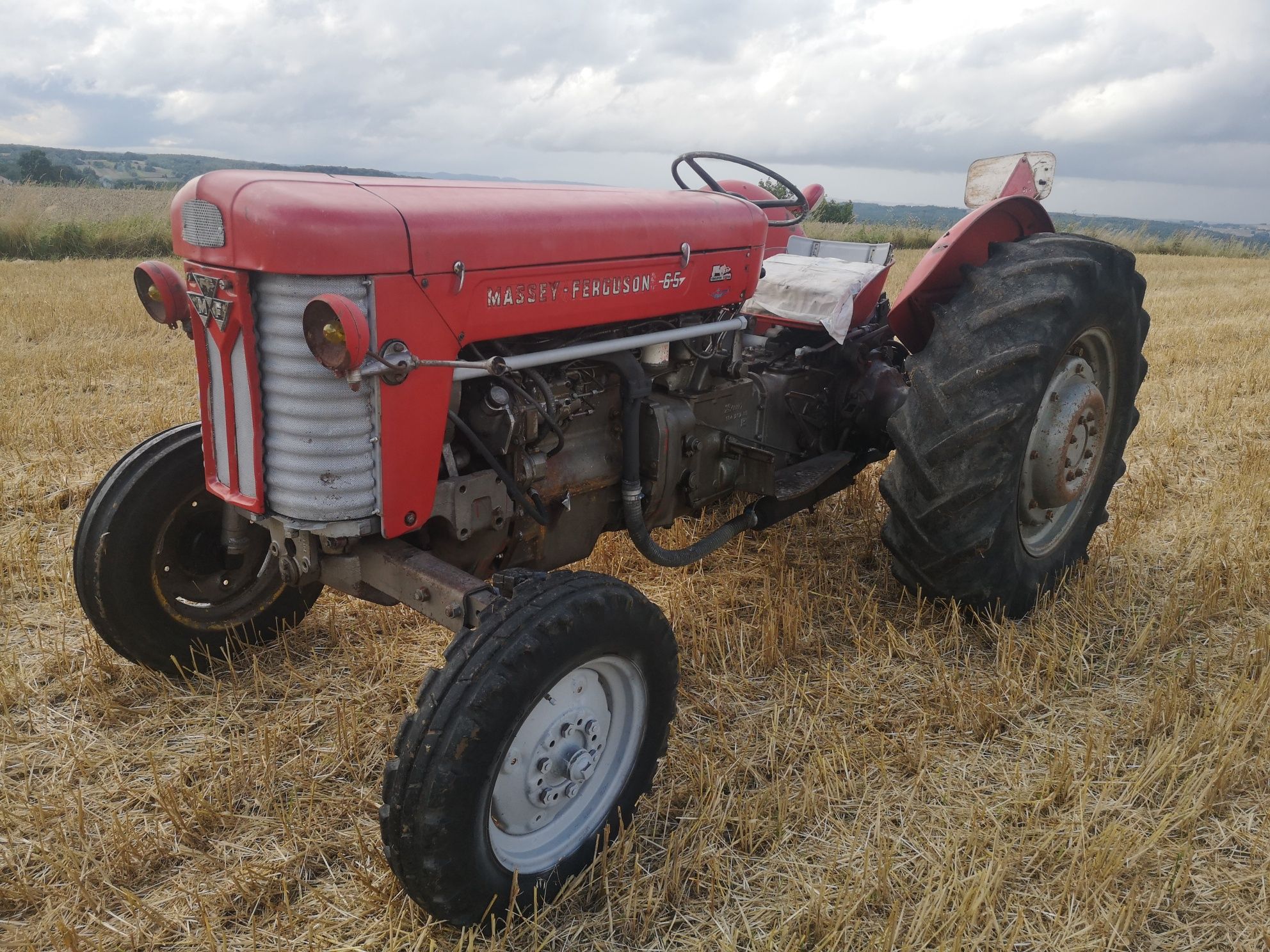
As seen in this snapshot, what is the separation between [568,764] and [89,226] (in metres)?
13.2

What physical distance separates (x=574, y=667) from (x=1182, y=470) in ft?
13.1

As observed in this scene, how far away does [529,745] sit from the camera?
1.98 metres

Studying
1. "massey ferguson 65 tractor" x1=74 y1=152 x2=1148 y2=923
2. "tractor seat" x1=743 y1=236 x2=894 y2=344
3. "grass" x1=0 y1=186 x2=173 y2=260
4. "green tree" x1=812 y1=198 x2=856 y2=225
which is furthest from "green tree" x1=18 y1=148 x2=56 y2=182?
"massey ferguson 65 tractor" x1=74 y1=152 x2=1148 y2=923

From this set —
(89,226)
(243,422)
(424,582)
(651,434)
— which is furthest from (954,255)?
(89,226)

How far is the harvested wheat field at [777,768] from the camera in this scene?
1.95m

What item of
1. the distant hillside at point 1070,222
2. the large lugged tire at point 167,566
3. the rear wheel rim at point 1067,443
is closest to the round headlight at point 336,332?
the large lugged tire at point 167,566

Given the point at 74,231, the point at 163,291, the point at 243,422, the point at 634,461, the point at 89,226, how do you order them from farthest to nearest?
the point at 89,226 < the point at 74,231 < the point at 634,461 < the point at 163,291 < the point at 243,422

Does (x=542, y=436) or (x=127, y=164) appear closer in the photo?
(x=542, y=436)

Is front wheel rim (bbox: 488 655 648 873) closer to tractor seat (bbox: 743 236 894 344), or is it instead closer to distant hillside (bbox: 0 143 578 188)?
tractor seat (bbox: 743 236 894 344)

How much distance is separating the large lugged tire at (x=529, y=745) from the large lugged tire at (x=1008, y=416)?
1.12 metres

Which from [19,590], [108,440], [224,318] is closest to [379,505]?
[224,318]

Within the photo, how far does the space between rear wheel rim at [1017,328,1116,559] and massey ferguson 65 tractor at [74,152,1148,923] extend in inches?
0.5

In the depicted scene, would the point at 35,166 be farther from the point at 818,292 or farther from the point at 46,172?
the point at 818,292

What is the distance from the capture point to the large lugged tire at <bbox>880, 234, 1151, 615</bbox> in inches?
109
